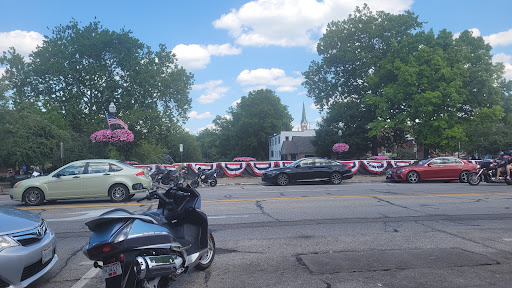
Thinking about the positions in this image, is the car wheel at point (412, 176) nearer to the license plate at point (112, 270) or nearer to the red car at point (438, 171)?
the red car at point (438, 171)

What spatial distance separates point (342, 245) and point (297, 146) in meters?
64.2

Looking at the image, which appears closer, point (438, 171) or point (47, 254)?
point (47, 254)

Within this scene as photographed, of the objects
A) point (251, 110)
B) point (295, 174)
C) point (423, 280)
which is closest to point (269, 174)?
point (295, 174)

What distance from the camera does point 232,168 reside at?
27031 mm

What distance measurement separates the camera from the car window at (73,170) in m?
12.9

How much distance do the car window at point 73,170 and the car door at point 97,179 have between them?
0.71 ft

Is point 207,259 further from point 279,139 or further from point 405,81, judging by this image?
point 279,139

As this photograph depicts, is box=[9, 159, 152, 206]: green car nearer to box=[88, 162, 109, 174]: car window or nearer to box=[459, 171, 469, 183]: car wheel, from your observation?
box=[88, 162, 109, 174]: car window

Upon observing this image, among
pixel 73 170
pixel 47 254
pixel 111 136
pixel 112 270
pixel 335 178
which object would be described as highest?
pixel 111 136

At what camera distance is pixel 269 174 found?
798 inches

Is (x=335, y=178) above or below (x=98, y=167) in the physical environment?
below

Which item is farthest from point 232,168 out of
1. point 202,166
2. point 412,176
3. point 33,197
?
point 33,197

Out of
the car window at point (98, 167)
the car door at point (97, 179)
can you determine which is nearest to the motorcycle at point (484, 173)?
the car door at point (97, 179)

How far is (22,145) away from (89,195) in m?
16.3
